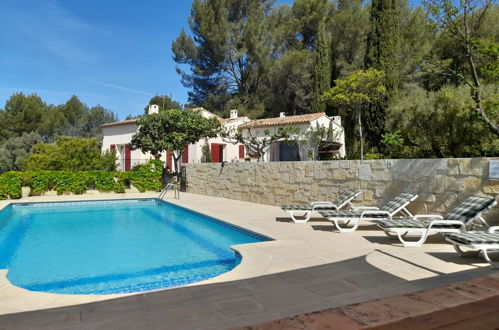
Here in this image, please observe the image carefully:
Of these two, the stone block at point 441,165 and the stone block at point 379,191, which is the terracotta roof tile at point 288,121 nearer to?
the stone block at point 379,191

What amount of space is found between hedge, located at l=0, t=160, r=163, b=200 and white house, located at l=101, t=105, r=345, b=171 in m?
1.51

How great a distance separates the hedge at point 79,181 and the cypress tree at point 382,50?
11180mm

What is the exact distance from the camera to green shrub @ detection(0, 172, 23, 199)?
563 inches

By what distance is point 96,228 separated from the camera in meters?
9.43

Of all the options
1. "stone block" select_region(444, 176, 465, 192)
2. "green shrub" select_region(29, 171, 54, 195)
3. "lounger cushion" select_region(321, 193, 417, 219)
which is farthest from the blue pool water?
"stone block" select_region(444, 176, 465, 192)

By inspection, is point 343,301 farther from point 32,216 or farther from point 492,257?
point 32,216

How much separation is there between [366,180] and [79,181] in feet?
44.2

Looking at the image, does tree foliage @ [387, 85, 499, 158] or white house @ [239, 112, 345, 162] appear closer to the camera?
tree foliage @ [387, 85, 499, 158]

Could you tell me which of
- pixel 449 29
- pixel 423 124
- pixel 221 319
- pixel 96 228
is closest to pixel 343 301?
pixel 221 319

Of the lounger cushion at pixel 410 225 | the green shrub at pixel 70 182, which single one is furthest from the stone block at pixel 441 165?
the green shrub at pixel 70 182

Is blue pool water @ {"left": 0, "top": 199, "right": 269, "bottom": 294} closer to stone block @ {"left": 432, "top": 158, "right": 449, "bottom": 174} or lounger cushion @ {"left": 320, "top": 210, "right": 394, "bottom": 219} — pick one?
lounger cushion @ {"left": 320, "top": 210, "right": 394, "bottom": 219}

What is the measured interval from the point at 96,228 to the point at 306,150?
38.0 ft

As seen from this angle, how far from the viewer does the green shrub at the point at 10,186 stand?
46.9 feet

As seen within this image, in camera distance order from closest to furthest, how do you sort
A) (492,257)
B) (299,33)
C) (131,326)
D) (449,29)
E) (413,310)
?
(413,310) < (131,326) < (492,257) < (449,29) < (299,33)
